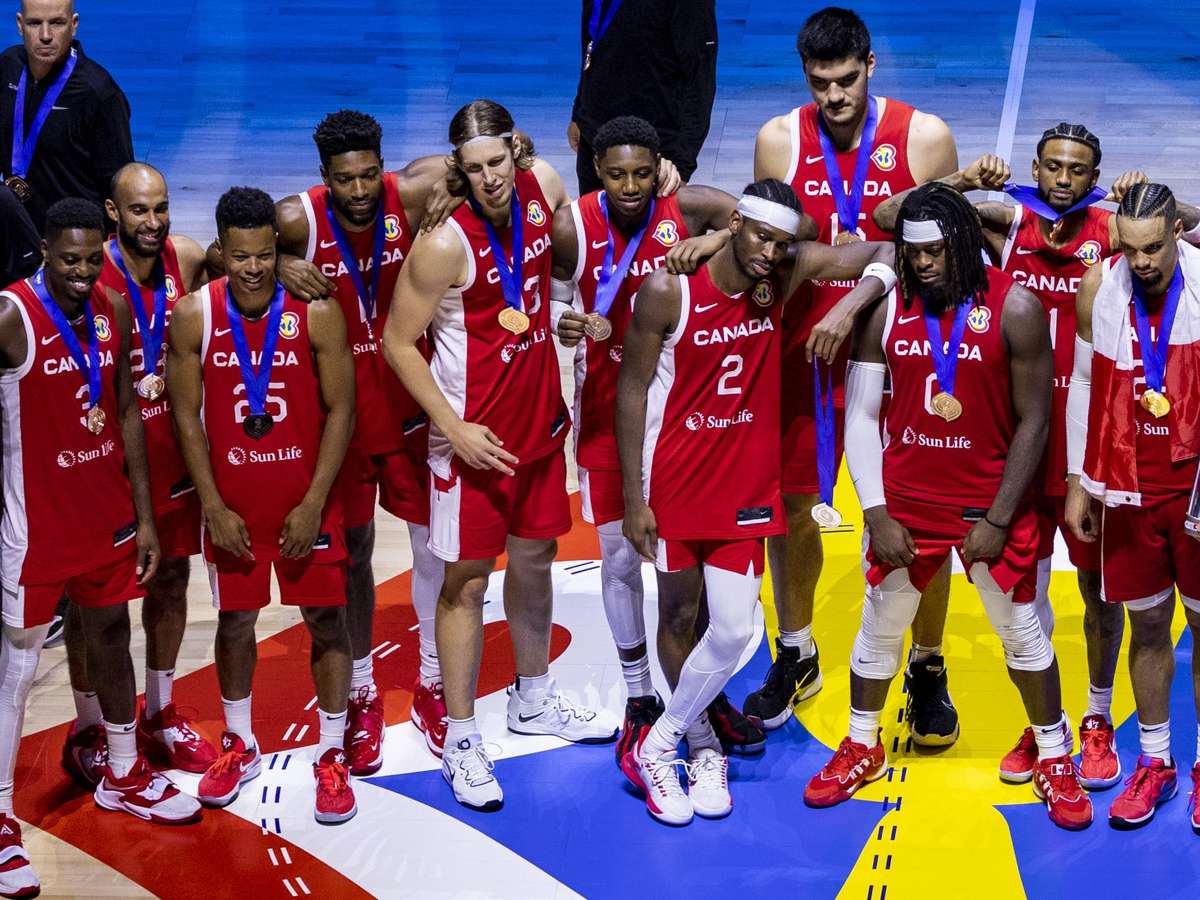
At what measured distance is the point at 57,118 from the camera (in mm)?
6523

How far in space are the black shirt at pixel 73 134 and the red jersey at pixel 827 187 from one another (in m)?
2.69

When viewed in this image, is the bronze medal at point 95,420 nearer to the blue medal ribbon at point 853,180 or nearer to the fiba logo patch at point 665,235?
the fiba logo patch at point 665,235

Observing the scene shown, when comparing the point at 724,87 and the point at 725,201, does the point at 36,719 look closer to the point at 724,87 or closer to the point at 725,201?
the point at 725,201

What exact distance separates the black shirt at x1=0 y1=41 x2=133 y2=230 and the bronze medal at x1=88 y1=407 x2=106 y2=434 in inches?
67.1

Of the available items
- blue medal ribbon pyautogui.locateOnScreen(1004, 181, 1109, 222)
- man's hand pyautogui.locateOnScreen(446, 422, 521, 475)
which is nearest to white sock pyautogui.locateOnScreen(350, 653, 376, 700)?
man's hand pyautogui.locateOnScreen(446, 422, 521, 475)

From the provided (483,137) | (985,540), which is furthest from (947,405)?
(483,137)

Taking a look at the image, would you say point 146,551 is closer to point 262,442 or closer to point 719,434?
point 262,442

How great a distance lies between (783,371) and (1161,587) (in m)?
1.38

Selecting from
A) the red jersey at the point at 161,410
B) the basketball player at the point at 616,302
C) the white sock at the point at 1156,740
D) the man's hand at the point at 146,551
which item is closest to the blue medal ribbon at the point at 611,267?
the basketball player at the point at 616,302

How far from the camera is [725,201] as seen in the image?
5.54 m

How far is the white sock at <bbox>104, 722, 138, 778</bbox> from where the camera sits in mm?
5465

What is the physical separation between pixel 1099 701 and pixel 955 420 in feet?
3.82

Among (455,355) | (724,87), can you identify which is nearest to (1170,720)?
(455,355)

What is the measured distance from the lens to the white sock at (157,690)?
571 centimetres
